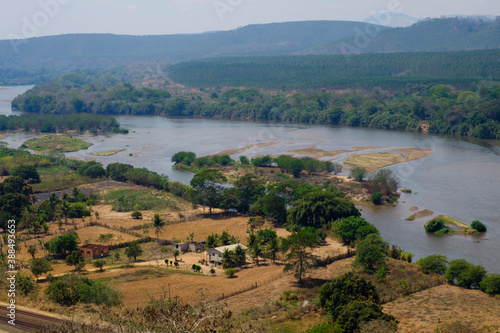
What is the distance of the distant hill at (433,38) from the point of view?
160250mm

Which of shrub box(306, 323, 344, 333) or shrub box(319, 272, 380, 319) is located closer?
shrub box(306, 323, 344, 333)

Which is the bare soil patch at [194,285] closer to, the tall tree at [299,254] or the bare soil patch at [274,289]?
the bare soil patch at [274,289]

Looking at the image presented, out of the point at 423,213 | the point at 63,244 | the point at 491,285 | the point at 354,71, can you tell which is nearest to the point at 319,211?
the point at 423,213

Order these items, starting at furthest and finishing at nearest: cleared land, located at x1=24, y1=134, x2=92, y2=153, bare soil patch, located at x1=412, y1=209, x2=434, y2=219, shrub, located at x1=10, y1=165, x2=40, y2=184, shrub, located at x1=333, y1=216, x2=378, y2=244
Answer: cleared land, located at x1=24, y1=134, x2=92, y2=153 < shrub, located at x1=10, y1=165, x2=40, y2=184 < bare soil patch, located at x1=412, y1=209, x2=434, y2=219 < shrub, located at x1=333, y1=216, x2=378, y2=244

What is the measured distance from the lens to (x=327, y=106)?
93125 mm

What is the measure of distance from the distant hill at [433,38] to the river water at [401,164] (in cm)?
9353

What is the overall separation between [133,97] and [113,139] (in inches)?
1425

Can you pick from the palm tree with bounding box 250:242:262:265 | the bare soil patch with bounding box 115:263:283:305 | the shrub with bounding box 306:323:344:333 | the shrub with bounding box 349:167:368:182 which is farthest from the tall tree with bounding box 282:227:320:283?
the shrub with bounding box 349:167:368:182

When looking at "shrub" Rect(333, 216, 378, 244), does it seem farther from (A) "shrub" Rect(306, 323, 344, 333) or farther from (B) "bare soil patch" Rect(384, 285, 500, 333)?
(A) "shrub" Rect(306, 323, 344, 333)

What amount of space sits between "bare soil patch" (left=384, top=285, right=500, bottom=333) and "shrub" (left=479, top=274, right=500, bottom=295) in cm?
29

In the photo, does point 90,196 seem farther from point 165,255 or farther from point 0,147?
point 0,147

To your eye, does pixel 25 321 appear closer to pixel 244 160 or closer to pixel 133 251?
pixel 133 251

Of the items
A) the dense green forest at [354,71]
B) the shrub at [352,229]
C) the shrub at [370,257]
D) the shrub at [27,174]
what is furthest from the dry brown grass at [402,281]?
the dense green forest at [354,71]

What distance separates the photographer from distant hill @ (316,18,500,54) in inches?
6309
